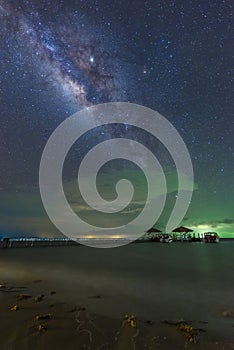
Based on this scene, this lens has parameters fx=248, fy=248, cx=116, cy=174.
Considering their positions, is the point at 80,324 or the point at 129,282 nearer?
the point at 80,324

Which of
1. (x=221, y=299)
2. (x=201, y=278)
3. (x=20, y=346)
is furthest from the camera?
(x=201, y=278)

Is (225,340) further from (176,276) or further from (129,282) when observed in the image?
(176,276)

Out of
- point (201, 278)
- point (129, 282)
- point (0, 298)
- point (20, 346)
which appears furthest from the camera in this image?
point (201, 278)

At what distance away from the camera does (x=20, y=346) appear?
6609 mm

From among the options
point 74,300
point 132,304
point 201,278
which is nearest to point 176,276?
point 201,278

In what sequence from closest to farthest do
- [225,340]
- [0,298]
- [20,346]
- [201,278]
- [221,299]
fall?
[20,346]
[225,340]
[0,298]
[221,299]
[201,278]

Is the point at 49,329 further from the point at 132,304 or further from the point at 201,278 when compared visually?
the point at 201,278

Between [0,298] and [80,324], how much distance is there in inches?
224

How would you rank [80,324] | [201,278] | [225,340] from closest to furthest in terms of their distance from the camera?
[225,340]
[80,324]
[201,278]

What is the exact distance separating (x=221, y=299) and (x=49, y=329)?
10.0 metres

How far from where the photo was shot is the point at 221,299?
1376 centimetres

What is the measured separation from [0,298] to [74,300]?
3589 mm

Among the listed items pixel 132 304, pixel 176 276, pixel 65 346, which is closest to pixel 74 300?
pixel 132 304

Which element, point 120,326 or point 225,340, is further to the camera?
point 120,326
